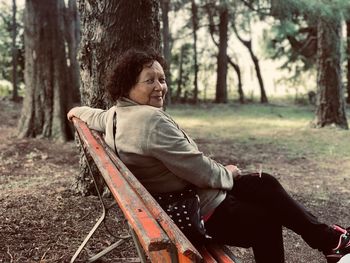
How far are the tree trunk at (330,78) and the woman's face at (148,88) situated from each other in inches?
361

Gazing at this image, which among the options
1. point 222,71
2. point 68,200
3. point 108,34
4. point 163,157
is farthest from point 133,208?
point 222,71

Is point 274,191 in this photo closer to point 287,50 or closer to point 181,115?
point 181,115

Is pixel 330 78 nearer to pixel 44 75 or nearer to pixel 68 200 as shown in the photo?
pixel 44 75

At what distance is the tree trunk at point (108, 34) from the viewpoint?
182 inches

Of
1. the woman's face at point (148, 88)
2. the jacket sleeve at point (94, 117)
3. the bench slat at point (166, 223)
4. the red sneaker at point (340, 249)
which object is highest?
the woman's face at point (148, 88)

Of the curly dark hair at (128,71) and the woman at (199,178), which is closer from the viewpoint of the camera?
the woman at (199,178)

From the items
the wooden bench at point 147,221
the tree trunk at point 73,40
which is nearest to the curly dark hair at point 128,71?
the wooden bench at point 147,221

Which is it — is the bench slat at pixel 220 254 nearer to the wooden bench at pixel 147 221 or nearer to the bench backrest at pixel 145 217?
the wooden bench at pixel 147 221

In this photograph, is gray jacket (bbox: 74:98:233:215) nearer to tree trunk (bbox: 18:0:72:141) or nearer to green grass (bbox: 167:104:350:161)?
green grass (bbox: 167:104:350:161)

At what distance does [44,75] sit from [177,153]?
23.5 feet

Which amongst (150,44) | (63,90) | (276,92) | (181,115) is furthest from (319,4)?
(276,92)

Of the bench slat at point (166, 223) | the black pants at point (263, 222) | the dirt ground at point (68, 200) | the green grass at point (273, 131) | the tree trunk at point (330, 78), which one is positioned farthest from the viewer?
the tree trunk at point (330, 78)

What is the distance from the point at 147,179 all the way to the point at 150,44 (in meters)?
2.23

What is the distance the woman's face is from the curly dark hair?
0.03 metres
